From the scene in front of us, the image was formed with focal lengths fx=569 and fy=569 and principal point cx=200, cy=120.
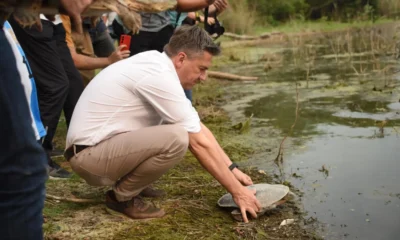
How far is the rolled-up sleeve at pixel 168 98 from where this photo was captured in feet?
10.4

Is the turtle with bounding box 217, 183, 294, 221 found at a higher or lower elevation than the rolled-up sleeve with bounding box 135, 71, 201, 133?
lower

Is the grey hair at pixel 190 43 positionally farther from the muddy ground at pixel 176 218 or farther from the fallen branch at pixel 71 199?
the fallen branch at pixel 71 199

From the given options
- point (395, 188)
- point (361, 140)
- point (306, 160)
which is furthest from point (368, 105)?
point (395, 188)

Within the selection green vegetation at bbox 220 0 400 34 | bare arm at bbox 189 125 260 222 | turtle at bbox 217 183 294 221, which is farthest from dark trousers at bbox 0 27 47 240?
green vegetation at bbox 220 0 400 34

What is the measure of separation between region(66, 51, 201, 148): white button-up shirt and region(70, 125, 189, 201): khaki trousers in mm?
74

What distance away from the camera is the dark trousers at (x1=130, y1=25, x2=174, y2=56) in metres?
5.20

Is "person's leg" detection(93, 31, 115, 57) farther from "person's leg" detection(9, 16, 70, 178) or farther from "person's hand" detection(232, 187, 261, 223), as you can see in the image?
"person's hand" detection(232, 187, 261, 223)

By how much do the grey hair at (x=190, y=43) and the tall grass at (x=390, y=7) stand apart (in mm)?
18558

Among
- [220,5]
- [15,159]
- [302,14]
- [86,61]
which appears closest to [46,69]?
[86,61]

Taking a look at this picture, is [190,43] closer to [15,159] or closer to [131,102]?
[131,102]

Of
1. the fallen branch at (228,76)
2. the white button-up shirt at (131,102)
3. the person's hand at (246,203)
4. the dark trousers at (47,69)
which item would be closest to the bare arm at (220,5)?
the dark trousers at (47,69)

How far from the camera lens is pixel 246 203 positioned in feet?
10.9

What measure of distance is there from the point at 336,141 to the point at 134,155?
2356 mm

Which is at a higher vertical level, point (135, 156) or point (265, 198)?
point (135, 156)
